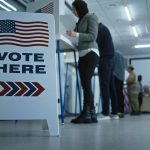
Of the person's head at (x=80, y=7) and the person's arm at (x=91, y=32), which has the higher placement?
the person's head at (x=80, y=7)

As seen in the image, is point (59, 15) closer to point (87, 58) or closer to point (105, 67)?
point (87, 58)

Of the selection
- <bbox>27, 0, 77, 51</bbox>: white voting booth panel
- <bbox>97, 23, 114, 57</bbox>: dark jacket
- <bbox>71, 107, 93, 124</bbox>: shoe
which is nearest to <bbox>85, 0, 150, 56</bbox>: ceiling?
<bbox>97, 23, 114, 57</bbox>: dark jacket

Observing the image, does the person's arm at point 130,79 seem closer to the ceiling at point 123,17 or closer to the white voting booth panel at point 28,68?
the ceiling at point 123,17

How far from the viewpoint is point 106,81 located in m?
2.88

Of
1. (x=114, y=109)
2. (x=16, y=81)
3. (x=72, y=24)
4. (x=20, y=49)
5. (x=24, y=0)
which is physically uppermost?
(x=24, y=0)

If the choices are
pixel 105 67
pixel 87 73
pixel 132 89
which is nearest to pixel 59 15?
pixel 87 73

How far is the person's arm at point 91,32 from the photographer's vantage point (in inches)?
91.5

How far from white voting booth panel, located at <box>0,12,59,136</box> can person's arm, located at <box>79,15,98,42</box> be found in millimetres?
791

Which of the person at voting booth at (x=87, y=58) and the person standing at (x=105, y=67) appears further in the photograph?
the person standing at (x=105, y=67)

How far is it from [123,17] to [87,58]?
16.6ft

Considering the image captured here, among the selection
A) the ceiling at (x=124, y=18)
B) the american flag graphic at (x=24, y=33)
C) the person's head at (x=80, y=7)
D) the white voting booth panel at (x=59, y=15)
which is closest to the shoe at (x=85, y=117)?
the white voting booth panel at (x=59, y=15)

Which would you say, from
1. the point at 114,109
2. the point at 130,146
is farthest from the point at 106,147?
the point at 114,109

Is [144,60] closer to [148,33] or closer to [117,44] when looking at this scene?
[117,44]

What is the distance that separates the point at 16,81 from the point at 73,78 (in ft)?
12.9
